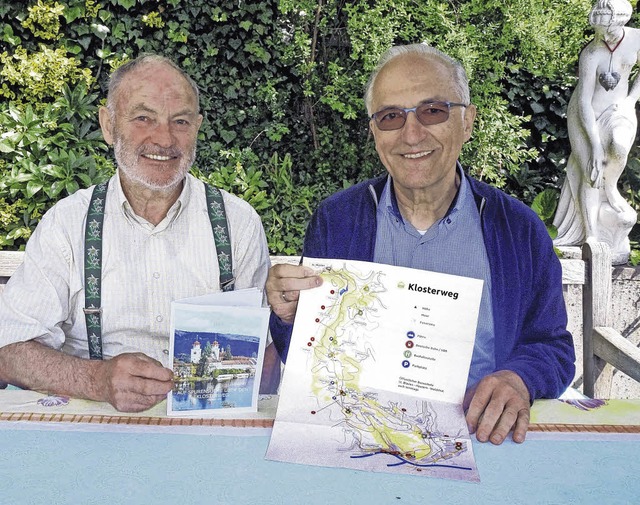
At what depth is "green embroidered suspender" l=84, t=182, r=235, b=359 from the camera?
2230mm

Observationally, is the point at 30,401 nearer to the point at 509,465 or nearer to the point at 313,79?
the point at 509,465

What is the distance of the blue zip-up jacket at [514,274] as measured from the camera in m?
2.11

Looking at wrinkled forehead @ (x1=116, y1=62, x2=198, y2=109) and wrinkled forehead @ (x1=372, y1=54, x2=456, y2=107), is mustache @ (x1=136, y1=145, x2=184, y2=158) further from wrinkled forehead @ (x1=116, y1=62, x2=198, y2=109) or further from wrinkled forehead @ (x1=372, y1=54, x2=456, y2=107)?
wrinkled forehead @ (x1=372, y1=54, x2=456, y2=107)

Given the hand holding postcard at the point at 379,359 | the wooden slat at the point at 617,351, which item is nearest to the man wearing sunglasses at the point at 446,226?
Answer: the hand holding postcard at the point at 379,359

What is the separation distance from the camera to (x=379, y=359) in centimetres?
167

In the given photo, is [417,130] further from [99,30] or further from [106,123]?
[99,30]

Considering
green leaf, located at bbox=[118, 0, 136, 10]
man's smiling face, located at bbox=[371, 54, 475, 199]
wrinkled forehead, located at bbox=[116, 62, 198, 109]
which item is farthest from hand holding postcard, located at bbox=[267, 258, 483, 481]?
green leaf, located at bbox=[118, 0, 136, 10]

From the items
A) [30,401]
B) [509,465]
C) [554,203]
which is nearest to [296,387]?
[509,465]

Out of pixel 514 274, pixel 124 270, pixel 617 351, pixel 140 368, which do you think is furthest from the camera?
pixel 617 351

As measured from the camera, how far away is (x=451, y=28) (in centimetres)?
558

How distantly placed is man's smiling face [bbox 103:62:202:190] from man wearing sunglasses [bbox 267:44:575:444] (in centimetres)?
57

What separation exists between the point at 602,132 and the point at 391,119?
144 inches

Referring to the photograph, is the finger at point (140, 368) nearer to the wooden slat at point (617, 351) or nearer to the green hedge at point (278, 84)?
the wooden slat at point (617, 351)

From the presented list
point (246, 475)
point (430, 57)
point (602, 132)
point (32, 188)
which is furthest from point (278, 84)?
point (246, 475)
